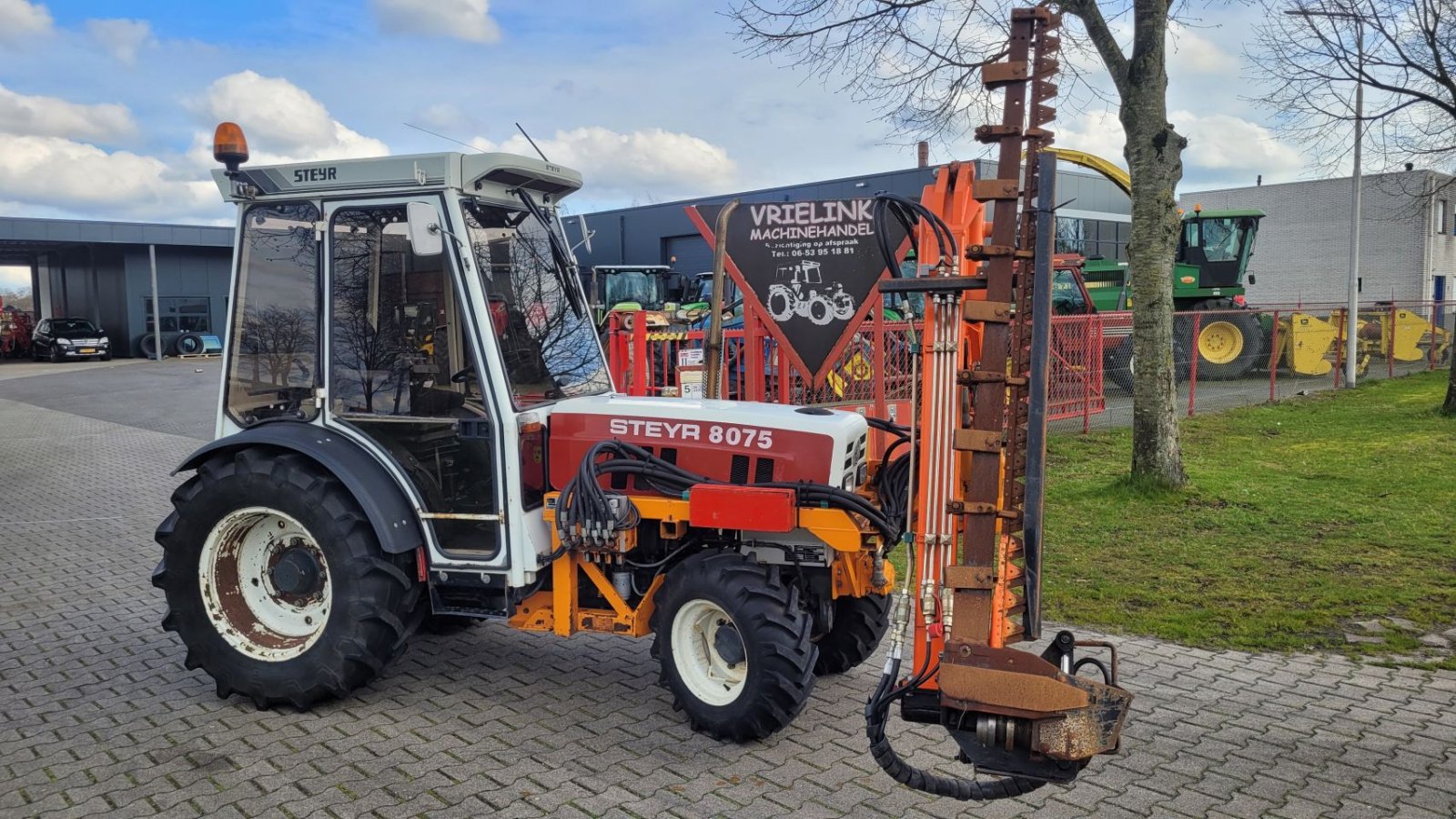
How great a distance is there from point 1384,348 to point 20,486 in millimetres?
22653

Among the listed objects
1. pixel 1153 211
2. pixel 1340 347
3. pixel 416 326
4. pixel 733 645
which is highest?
pixel 1153 211

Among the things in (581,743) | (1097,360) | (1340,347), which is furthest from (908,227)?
(1340,347)

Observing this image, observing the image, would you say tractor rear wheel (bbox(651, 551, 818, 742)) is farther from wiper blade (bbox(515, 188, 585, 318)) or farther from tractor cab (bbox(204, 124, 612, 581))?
wiper blade (bbox(515, 188, 585, 318))

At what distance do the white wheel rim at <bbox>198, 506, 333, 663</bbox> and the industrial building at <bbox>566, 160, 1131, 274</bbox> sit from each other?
23037 mm

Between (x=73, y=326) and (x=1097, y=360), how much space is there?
3365 cm

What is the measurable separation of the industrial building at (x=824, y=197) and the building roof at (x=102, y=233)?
13500 mm

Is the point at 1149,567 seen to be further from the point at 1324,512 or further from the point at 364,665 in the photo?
the point at 364,665

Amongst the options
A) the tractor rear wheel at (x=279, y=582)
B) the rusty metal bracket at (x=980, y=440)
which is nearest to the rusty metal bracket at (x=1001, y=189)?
the rusty metal bracket at (x=980, y=440)

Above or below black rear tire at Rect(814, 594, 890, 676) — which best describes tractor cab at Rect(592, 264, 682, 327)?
above

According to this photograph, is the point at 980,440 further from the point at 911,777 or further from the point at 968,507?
the point at 911,777

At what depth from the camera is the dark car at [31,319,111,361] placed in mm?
34188

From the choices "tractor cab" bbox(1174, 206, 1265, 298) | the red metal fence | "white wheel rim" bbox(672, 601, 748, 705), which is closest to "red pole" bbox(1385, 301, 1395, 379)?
the red metal fence

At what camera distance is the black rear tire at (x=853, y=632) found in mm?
4934

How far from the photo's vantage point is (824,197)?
103 ft
